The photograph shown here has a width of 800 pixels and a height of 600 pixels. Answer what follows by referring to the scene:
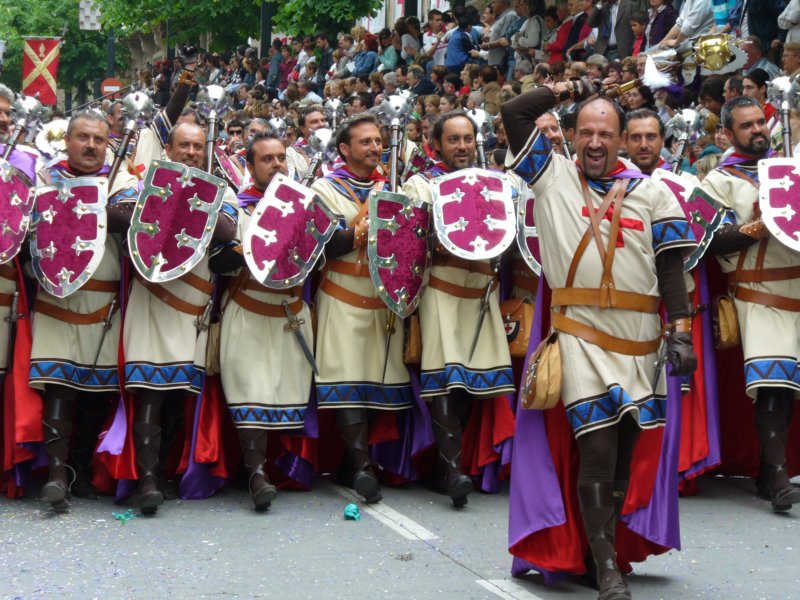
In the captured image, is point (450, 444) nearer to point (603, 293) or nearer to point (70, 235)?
point (603, 293)

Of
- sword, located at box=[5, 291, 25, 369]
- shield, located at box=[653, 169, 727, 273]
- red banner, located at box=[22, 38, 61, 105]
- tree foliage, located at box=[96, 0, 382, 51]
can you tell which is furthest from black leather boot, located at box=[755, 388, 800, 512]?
red banner, located at box=[22, 38, 61, 105]

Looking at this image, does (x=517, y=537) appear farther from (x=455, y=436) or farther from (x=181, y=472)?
(x=181, y=472)

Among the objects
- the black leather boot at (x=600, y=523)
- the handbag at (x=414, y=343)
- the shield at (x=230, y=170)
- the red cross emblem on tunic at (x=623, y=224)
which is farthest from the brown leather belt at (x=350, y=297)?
the black leather boot at (x=600, y=523)

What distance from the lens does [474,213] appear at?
23.7ft

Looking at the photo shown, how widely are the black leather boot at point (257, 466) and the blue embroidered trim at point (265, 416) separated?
5 centimetres

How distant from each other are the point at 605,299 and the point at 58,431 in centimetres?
293

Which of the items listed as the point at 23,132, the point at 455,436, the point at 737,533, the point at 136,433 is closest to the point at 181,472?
the point at 136,433

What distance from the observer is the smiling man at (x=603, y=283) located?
541 centimetres

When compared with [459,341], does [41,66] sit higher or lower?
higher

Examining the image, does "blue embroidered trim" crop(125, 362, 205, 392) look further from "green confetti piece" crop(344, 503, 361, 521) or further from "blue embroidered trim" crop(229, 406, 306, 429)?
"green confetti piece" crop(344, 503, 361, 521)

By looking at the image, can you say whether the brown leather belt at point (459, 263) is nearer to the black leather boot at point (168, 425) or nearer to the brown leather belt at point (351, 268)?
the brown leather belt at point (351, 268)

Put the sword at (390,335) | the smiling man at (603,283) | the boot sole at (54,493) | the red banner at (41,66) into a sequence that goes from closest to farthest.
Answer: the smiling man at (603,283), the boot sole at (54,493), the sword at (390,335), the red banner at (41,66)

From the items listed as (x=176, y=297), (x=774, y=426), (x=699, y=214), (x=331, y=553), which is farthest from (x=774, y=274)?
(x=176, y=297)

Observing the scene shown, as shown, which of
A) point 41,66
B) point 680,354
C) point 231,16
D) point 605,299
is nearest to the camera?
point 680,354
